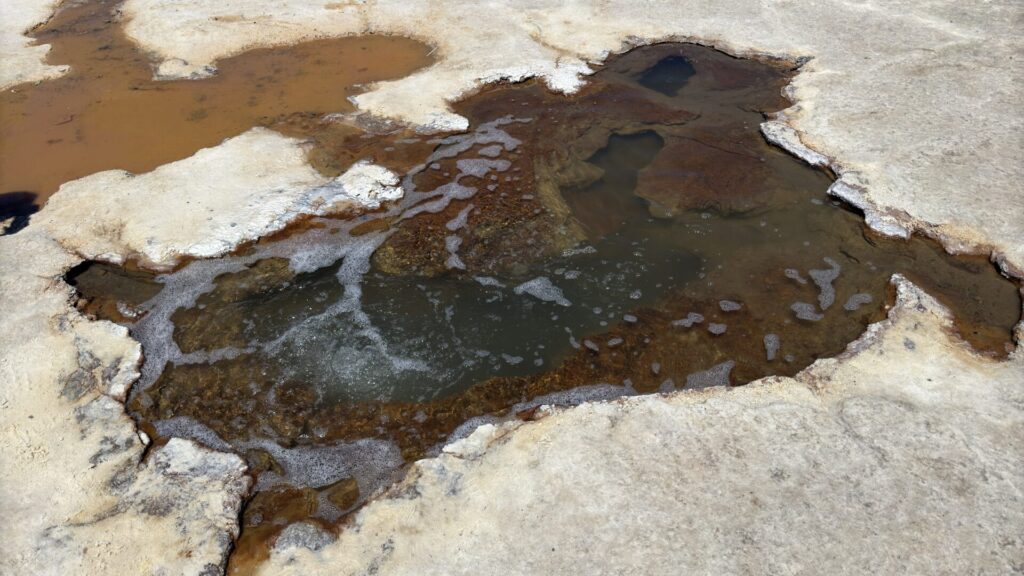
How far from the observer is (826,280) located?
17.0ft

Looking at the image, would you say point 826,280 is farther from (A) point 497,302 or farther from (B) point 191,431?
(B) point 191,431

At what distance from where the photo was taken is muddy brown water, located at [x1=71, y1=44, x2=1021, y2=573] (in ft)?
14.1

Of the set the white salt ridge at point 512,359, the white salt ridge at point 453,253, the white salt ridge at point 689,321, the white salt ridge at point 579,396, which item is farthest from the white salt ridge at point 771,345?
the white salt ridge at point 453,253

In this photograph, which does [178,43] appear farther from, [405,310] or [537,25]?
[405,310]

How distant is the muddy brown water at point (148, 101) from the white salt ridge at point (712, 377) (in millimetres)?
4143

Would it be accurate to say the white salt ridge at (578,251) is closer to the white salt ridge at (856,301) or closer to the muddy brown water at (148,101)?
the white salt ridge at (856,301)

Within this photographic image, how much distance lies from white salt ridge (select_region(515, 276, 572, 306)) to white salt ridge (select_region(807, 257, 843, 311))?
202 centimetres

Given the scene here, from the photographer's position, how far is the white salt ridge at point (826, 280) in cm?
499

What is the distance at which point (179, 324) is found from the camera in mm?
4965

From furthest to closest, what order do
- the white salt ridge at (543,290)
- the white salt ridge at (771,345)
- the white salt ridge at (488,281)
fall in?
the white salt ridge at (488,281) → the white salt ridge at (543,290) → the white salt ridge at (771,345)

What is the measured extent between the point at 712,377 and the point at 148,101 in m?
7.42

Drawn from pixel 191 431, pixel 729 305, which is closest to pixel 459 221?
pixel 729 305

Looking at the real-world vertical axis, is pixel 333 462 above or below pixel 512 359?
below

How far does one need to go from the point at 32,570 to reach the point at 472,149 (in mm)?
5050
